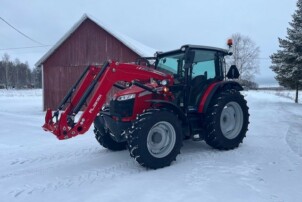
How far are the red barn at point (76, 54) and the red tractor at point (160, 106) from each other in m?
10.7

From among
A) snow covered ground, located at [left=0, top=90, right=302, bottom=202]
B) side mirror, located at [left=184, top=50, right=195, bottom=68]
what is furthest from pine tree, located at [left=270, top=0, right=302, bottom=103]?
side mirror, located at [left=184, top=50, right=195, bottom=68]

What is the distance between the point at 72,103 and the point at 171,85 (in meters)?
1.98

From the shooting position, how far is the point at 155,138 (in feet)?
18.4

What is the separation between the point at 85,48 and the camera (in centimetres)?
1830

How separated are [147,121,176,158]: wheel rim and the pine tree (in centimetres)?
2079

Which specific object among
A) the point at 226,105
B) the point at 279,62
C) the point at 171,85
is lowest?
the point at 226,105

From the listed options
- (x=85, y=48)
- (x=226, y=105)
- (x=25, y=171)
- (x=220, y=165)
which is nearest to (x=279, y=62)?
(x=85, y=48)

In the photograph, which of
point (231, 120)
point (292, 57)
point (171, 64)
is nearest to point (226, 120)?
point (231, 120)

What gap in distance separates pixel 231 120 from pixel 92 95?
3.32 meters

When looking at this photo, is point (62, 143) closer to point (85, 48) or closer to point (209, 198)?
point (209, 198)

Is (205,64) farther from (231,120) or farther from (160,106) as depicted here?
(160,106)

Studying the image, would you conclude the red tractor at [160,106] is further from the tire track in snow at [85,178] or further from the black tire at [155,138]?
the tire track in snow at [85,178]

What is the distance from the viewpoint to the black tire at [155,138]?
5234mm

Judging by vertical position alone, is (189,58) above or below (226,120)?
above
